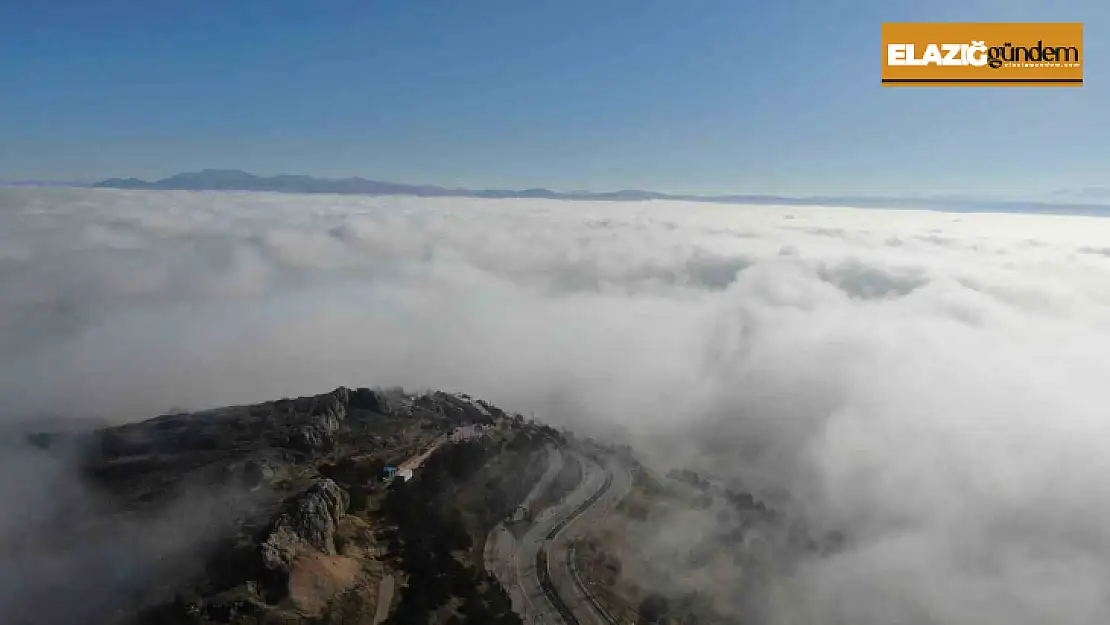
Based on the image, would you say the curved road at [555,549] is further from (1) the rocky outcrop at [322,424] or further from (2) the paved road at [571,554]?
(1) the rocky outcrop at [322,424]

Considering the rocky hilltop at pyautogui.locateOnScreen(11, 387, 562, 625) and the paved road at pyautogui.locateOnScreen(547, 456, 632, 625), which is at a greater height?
the rocky hilltop at pyautogui.locateOnScreen(11, 387, 562, 625)

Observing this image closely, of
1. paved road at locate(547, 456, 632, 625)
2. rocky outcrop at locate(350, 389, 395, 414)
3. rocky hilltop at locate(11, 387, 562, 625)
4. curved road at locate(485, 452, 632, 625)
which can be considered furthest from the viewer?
rocky outcrop at locate(350, 389, 395, 414)

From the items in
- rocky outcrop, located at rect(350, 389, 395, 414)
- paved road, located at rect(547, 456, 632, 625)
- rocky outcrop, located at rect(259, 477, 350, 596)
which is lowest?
paved road, located at rect(547, 456, 632, 625)

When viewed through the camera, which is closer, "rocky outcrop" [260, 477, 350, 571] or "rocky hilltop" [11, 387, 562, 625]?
"rocky hilltop" [11, 387, 562, 625]

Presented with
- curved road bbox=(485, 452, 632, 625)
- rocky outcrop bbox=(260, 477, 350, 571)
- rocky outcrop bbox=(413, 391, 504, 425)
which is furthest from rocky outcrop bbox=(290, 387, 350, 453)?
curved road bbox=(485, 452, 632, 625)

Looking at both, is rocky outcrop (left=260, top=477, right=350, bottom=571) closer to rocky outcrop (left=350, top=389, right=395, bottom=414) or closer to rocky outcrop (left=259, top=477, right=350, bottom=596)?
rocky outcrop (left=259, top=477, right=350, bottom=596)

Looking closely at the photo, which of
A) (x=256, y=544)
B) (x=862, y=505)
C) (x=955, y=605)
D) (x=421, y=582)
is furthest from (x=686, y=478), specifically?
(x=256, y=544)
